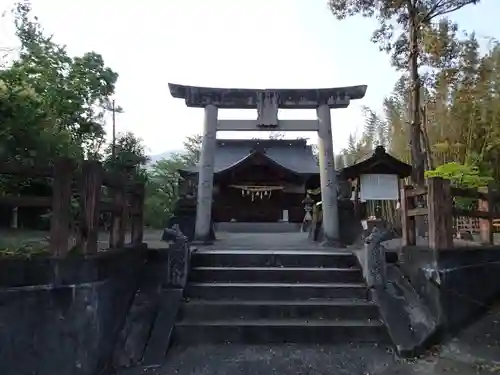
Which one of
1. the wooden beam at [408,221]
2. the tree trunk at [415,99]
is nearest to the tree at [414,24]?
the tree trunk at [415,99]

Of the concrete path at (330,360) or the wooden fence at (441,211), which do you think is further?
the wooden fence at (441,211)

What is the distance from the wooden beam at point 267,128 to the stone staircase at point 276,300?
332cm

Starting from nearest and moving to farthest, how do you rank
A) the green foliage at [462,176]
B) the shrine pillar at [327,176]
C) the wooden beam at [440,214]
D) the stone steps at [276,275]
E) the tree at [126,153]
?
the wooden beam at [440,214]
the stone steps at [276,275]
the shrine pillar at [327,176]
the green foliage at [462,176]
the tree at [126,153]

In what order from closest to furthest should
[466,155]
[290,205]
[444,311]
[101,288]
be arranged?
[101,288] → [444,311] → [466,155] → [290,205]

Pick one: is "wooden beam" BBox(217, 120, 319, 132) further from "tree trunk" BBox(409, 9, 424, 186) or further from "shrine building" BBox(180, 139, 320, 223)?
"shrine building" BBox(180, 139, 320, 223)

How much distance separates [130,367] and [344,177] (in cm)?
1069

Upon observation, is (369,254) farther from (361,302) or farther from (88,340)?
(88,340)

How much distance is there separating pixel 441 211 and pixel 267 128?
445 cm

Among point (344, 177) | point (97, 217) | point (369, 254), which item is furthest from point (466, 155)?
point (97, 217)

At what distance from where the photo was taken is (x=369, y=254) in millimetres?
5887

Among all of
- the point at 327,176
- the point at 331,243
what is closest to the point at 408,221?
the point at 331,243

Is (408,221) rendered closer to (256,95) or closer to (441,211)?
(441,211)

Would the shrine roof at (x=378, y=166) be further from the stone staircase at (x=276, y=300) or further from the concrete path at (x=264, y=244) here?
the stone staircase at (x=276, y=300)

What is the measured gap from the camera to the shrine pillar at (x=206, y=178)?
28.3 ft
